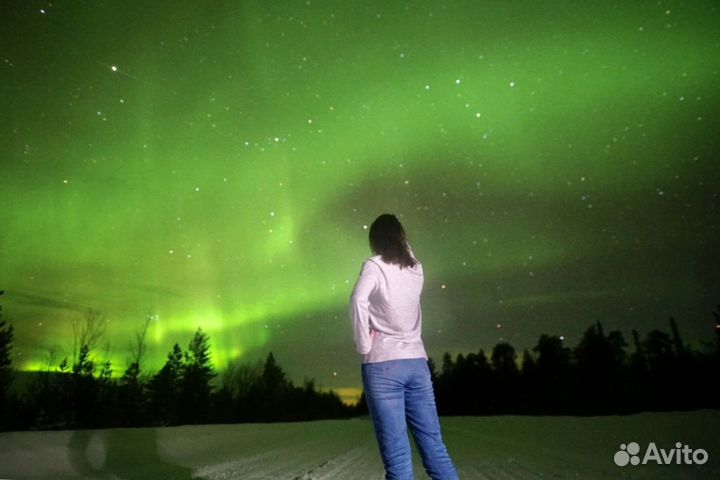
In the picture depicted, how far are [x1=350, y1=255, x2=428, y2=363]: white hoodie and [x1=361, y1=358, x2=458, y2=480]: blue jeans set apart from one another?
6 centimetres

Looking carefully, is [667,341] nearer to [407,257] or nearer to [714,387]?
[714,387]

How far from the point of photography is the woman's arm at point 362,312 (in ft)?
6.77

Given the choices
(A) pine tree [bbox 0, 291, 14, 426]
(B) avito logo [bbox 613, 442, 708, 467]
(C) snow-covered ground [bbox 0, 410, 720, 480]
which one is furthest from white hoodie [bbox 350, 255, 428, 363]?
(A) pine tree [bbox 0, 291, 14, 426]

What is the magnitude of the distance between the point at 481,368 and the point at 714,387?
95.4 ft

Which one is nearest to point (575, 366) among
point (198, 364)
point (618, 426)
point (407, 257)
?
point (618, 426)

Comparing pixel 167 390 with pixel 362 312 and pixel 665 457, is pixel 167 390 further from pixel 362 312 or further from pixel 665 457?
pixel 362 312

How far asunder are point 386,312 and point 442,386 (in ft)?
210

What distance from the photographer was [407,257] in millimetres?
2322

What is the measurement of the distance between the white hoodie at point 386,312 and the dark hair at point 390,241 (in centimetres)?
4

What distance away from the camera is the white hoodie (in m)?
2.07

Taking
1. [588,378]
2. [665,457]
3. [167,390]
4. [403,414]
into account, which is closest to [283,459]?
[403,414]

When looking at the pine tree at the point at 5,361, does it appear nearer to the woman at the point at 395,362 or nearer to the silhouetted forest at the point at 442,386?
the silhouetted forest at the point at 442,386

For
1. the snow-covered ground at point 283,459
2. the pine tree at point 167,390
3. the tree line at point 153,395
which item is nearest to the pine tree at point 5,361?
the tree line at point 153,395

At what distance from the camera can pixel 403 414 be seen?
204 centimetres
